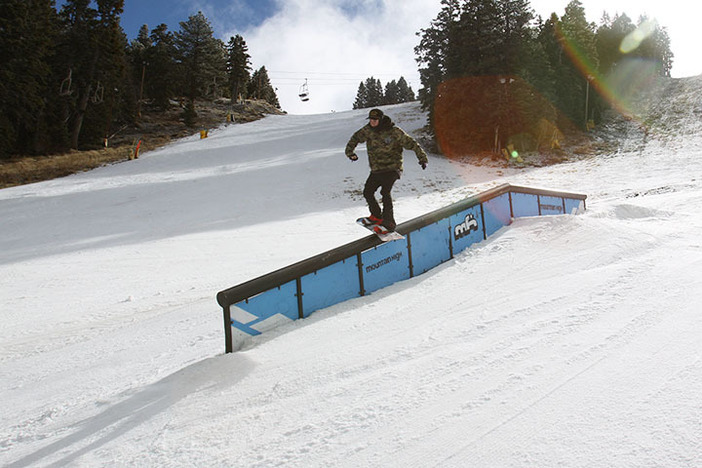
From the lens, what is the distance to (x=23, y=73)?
29.6 metres

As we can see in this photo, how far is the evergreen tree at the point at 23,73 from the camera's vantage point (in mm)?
28594

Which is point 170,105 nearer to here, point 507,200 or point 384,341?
point 507,200

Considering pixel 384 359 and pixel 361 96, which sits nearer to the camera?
pixel 384 359

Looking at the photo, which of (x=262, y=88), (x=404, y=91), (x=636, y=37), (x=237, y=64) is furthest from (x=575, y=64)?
(x=262, y=88)

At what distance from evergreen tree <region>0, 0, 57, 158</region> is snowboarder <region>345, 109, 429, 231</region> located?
107 feet

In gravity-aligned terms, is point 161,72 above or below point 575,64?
above

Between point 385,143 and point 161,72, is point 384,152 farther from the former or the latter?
point 161,72

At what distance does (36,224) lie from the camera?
14859 mm

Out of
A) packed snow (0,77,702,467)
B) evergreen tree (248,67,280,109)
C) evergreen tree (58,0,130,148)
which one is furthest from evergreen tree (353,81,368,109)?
packed snow (0,77,702,467)

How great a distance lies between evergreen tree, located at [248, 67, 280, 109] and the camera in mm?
83000

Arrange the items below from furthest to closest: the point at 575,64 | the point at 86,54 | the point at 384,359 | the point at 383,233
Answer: the point at 575,64 → the point at 86,54 → the point at 383,233 → the point at 384,359

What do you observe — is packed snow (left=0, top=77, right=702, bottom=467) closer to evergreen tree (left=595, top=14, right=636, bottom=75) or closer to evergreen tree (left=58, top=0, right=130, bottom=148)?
evergreen tree (left=58, top=0, right=130, bottom=148)

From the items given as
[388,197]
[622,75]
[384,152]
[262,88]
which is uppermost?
[262,88]

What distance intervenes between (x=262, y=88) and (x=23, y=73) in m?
62.1
